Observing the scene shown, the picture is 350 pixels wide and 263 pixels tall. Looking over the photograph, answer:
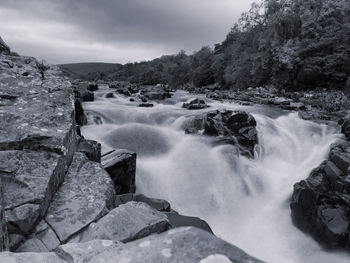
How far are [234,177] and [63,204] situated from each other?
7.19 metres

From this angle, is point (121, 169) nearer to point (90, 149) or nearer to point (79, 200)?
point (90, 149)

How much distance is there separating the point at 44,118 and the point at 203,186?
5891 mm

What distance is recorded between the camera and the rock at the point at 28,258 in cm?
180

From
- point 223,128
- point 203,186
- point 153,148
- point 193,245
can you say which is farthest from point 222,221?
point 193,245

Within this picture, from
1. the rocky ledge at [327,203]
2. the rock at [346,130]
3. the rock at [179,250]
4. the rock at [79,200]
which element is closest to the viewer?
the rock at [179,250]

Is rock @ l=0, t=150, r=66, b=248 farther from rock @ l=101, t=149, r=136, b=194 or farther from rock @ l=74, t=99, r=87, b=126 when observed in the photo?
rock @ l=74, t=99, r=87, b=126

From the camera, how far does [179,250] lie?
185 centimetres


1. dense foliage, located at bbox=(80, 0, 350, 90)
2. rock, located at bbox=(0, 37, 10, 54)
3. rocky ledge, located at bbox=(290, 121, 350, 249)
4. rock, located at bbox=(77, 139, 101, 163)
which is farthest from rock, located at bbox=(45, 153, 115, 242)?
dense foliage, located at bbox=(80, 0, 350, 90)

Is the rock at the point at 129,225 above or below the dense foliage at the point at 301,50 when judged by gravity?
below

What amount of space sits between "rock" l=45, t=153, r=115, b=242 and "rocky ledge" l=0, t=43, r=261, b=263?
1 cm

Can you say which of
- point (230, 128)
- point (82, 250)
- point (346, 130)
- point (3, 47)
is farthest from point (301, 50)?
point (82, 250)

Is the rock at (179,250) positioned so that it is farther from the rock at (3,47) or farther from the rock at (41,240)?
the rock at (3,47)

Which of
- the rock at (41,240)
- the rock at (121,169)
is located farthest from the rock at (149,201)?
the rock at (41,240)

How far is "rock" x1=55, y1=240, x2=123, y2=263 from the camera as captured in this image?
218 cm
